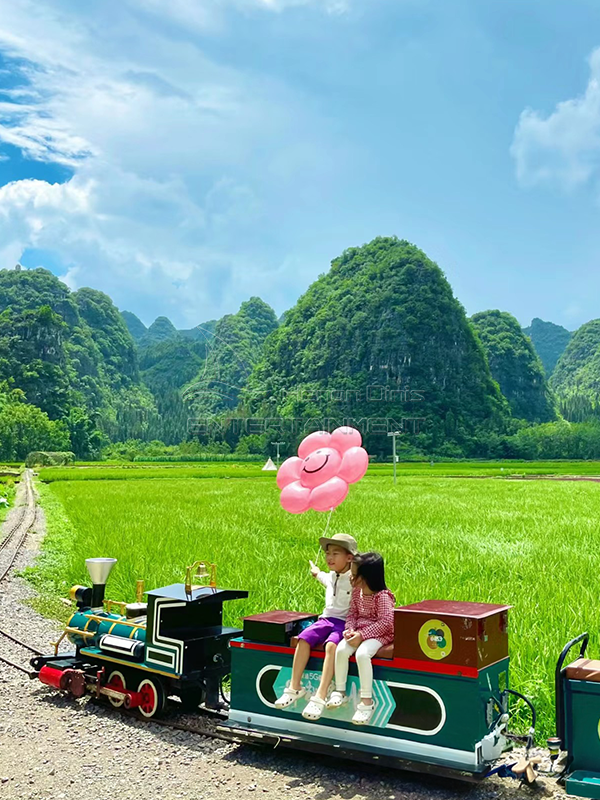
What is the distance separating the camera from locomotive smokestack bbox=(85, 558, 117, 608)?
6.13 metres

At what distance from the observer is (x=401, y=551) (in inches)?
437

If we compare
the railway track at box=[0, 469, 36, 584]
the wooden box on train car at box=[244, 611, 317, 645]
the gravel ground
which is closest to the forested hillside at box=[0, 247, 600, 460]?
the railway track at box=[0, 469, 36, 584]

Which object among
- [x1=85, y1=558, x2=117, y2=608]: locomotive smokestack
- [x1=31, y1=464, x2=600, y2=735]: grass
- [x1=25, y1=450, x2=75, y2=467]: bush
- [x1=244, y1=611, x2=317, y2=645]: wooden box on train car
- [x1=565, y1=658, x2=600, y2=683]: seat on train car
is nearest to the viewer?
[x1=565, y1=658, x2=600, y2=683]: seat on train car

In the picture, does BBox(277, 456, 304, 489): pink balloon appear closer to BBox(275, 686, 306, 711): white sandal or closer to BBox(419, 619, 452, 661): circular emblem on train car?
BBox(275, 686, 306, 711): white sandal

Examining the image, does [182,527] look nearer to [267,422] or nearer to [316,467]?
[316,467]

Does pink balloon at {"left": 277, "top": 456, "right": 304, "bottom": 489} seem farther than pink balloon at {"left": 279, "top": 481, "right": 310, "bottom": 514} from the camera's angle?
Yes

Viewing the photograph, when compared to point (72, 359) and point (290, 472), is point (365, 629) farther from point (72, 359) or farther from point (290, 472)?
point (72, 359)

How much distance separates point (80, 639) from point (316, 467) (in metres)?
2.49

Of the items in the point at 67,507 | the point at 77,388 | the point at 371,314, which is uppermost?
the point at 371,314

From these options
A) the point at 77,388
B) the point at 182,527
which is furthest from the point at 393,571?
the point at 77,388

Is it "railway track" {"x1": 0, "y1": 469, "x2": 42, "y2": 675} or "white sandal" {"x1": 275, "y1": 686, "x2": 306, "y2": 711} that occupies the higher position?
"white sandal" {"x1": 275, "y1": 686, "x2": 306, "y2": 711}

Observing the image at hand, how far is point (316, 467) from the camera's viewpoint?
5.41 meters

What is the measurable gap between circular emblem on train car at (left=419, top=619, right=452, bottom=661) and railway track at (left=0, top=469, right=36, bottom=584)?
926 cm

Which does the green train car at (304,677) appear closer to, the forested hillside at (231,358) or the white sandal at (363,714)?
the white sandal at (363,714)
